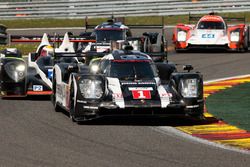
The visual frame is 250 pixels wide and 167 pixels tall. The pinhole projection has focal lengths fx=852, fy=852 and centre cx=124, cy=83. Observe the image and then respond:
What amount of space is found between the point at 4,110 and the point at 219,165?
22.0 feet

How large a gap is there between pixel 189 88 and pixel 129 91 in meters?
1.08

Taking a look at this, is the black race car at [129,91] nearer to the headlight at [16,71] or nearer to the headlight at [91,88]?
the headlight at [91,88]

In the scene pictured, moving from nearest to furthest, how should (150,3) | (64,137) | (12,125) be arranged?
(64,137) → (12,125) → (150,3)

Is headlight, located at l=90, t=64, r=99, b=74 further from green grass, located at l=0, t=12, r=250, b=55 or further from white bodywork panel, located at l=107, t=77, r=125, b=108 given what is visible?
green grass, located at l=0, t=12, r=250, b=55

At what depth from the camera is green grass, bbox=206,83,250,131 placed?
48.6ft

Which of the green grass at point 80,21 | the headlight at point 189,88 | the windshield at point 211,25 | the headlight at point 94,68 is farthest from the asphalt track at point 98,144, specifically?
the green grass at point 80,21

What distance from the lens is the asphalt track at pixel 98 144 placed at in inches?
417

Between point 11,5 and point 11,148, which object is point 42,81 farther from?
point 11,5

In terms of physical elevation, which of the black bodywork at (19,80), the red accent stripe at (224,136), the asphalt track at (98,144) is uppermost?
the black bodywork at (19,80)

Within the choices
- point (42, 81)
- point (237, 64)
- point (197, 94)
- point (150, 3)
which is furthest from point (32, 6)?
point (197, 94)

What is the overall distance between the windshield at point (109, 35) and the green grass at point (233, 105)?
8008 mm

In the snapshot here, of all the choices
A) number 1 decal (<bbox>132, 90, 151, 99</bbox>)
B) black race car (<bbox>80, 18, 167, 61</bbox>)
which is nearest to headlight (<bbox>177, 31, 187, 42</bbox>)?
black race car (<bbox>80, 18, 167, 61</bbox>)

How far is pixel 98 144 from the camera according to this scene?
1205 centimetres

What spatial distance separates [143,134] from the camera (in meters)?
13.1
